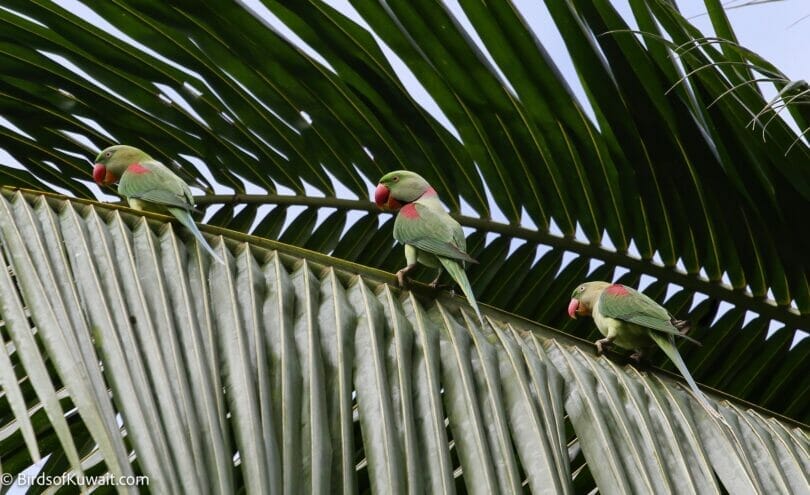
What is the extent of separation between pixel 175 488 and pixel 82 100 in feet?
5.14

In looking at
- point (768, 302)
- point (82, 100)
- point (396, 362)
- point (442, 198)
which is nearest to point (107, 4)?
point (82, 100)

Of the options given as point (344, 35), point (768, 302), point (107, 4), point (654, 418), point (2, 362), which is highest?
point (107, 4)

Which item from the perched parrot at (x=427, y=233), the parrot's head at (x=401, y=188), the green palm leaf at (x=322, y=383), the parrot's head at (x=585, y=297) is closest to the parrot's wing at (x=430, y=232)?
the perched parrot at (x=427, y=233)

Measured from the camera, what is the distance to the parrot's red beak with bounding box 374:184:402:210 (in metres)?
2.35

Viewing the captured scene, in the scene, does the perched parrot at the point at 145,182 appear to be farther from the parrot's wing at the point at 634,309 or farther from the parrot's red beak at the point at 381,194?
the parrot's wing at the point at 634,309

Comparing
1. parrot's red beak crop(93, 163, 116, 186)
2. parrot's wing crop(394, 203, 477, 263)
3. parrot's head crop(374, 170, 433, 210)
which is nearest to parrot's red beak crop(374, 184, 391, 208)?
parrot's head crop(374, 170, 433, 210)

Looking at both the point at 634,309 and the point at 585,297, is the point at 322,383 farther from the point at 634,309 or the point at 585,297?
the point at 585,297

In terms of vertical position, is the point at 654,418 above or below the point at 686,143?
below

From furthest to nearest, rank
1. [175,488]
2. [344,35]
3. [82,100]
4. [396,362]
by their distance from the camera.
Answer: [82,100] → [344,35] → [396,362] → [175,488]

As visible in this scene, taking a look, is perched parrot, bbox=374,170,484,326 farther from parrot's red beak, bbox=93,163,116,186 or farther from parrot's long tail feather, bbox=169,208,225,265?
parrot's red beak, bbox=93,163,116,186

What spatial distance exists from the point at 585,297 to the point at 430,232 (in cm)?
52

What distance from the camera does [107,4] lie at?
221 cm

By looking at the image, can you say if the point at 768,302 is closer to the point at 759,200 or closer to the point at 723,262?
the point at 723,262

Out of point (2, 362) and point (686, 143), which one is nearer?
point (2, 362)
